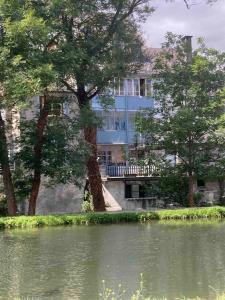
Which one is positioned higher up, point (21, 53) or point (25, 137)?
point (21, 53)

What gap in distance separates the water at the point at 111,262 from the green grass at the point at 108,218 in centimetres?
266

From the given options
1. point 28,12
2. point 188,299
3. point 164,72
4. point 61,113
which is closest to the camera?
point 188,299

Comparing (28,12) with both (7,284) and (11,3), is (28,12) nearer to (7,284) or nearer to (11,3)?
(11,3)

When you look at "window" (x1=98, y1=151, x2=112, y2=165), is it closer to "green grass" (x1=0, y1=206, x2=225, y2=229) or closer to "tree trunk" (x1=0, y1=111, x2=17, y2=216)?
"tree trunk" (x1=0, y1=111, x2=17, y2=216)

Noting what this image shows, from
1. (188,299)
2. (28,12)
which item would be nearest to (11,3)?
(28,12)

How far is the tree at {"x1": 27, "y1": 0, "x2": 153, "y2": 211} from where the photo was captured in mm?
30297

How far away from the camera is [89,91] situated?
1387 inches

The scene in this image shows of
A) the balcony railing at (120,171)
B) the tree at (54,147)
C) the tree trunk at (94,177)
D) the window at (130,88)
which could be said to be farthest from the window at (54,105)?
the window at (130,88)

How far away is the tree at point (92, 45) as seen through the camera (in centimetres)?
3030

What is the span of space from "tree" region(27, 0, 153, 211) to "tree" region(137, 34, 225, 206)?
2.99 meters

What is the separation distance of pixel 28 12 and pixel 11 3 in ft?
3.98

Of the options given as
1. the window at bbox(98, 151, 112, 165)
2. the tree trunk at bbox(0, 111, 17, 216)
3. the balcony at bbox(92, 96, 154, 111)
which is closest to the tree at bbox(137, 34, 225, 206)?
the tree trunk at bbox(0, 111, 17, 216)

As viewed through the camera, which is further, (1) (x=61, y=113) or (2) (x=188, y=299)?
(1) (x=61, y=113)

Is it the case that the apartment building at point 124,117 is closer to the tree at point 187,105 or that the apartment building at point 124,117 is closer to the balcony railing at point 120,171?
the balcony railing at point 120,171
